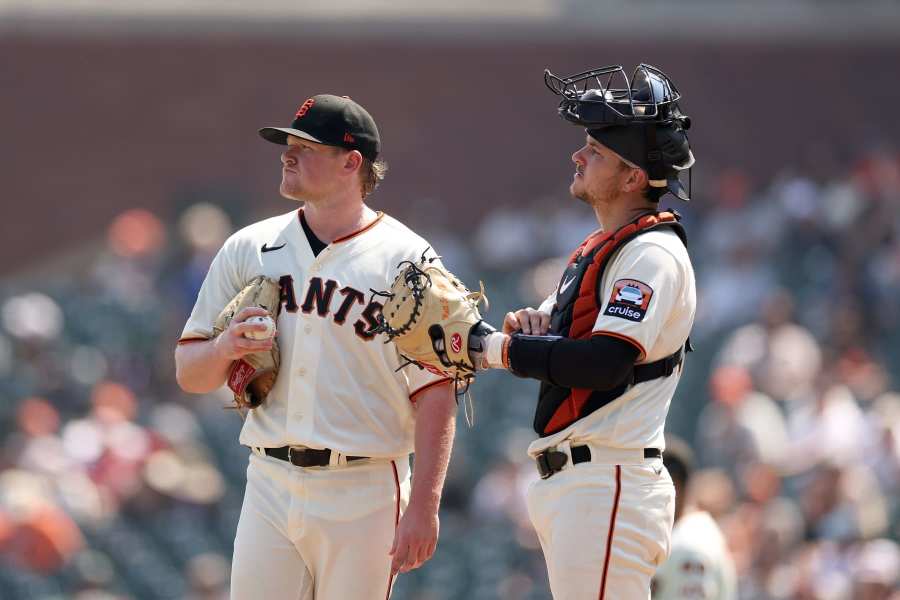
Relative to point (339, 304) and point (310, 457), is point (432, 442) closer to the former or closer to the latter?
point (310, 457)

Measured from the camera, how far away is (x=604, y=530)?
371 cm

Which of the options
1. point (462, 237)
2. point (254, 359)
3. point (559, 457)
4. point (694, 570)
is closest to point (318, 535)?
point (254, 359)

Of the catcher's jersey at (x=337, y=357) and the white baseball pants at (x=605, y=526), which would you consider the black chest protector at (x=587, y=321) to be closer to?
the white baseball pants at (x=605, y=526)

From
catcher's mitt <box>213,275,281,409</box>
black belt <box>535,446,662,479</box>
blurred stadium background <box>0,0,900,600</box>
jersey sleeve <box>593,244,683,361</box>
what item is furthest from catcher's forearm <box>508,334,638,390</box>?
blurred stadium background <box>0,0,900,600</box>

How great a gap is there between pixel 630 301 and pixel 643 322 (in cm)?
6

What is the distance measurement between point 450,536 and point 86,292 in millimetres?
5450

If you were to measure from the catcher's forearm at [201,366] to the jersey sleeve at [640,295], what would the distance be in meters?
1.08

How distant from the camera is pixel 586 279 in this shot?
385 centimetres

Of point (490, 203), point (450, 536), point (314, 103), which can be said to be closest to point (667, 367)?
point (314, 103)

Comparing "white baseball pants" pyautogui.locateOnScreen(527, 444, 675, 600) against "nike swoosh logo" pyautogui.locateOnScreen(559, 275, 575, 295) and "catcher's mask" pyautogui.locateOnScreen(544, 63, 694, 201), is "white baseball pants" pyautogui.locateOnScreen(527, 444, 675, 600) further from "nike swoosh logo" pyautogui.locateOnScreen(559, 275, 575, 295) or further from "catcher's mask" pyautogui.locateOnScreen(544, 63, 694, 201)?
"catcher's mask" pyautogui.locateOnScreen(544, 63, 694, 201)

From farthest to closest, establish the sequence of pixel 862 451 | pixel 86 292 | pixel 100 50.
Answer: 1. pixel 100 50
2. pixel 86 292
3. pixel 862 451

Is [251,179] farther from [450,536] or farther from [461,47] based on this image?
[450,536]

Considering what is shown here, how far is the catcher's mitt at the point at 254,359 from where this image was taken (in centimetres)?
420

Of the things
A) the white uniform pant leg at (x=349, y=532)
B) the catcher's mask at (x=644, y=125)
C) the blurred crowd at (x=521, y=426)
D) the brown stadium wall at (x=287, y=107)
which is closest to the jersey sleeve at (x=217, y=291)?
the white uniform pant leg at (x=349, y=532)
